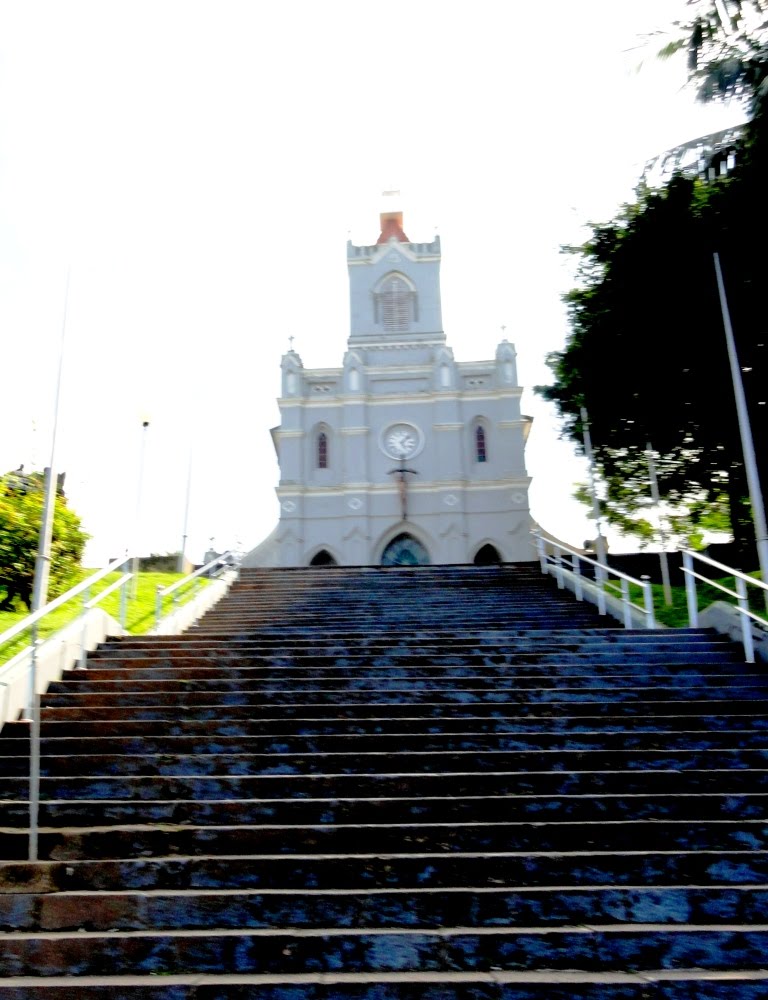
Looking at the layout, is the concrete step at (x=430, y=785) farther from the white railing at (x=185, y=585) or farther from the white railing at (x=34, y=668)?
the white railing at (x=185, y=585)

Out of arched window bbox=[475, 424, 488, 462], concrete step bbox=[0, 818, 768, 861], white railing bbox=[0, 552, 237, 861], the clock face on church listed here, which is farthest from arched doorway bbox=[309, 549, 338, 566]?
concrete step bbox=[0, 818, 768, 861]

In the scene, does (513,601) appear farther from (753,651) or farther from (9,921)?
(9,921)

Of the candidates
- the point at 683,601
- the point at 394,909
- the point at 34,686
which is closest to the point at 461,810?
the point at 394,909

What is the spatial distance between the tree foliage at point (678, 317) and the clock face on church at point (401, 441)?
501 inches

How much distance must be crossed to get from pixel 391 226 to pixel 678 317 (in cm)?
2864

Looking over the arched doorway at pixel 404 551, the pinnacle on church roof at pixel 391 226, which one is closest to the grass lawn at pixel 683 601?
the arched doorway at pixel 404 551

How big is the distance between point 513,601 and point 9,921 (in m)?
8.86

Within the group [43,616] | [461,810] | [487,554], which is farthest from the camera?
Answer: [487,554]

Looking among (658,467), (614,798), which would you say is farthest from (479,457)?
(614,798)

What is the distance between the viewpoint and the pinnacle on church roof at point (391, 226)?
39312 mm

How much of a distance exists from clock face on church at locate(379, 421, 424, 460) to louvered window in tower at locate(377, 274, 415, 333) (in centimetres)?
530

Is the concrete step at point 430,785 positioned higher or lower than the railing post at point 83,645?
lower

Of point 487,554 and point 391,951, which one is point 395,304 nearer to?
point 487,554

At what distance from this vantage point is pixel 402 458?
30.5 metres
